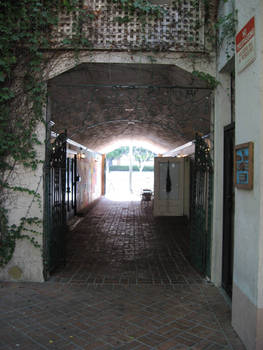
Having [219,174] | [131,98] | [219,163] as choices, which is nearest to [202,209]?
[219,174]

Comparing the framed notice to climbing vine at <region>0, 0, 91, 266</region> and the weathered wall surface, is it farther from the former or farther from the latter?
climbing vine at <region>0, 0, 91, 266</region>

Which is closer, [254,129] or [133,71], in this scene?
[254,129]

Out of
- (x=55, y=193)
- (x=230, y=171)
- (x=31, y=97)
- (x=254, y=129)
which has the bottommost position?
(x=55, y=193)

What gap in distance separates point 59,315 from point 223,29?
4.52m

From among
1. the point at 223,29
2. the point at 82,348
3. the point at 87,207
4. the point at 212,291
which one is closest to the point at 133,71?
the point at 223,29

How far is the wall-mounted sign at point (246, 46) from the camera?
3.07 m

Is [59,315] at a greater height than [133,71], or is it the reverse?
[133,71]

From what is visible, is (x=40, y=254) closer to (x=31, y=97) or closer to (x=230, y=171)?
(x=31, y=97)

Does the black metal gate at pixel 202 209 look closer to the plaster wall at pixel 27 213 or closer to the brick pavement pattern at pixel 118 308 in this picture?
the brick pavement pattern at pixel 118 308

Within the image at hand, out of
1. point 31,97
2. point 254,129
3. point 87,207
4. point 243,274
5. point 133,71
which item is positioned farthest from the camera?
point 87,207

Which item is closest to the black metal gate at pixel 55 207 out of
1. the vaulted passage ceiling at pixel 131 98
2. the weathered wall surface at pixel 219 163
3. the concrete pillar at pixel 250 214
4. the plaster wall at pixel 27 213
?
the plaster wall at pixel 27 213

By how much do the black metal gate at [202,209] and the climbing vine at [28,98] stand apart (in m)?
1.19

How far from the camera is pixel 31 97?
190 inches

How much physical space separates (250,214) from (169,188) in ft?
29.4
